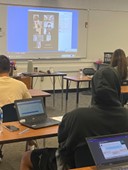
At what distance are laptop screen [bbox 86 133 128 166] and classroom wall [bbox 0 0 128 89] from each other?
6.07m

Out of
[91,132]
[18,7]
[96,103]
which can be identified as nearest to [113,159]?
[91,132]

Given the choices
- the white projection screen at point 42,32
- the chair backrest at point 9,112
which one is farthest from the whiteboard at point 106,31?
the chair backrest at point 9,112

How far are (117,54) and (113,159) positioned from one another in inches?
133

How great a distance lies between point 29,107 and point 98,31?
19.7 feet

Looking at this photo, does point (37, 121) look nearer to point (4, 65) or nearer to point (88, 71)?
point (4, 65)

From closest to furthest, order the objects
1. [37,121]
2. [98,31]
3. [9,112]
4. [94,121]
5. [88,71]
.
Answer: [94,121]
[37,121]
[9,112]
[88,71]
[98,31]

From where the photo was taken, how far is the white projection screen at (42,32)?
742 cm

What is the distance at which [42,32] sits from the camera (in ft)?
25.8

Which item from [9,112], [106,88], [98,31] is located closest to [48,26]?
[98,31]

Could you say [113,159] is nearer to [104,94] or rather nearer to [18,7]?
[104,94]

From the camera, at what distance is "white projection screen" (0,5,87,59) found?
742cm

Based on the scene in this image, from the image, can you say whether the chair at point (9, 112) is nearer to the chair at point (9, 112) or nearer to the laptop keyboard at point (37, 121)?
the chair at point (9, 112)

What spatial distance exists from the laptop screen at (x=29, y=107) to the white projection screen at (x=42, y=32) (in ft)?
15.4

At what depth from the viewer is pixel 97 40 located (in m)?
8.63
